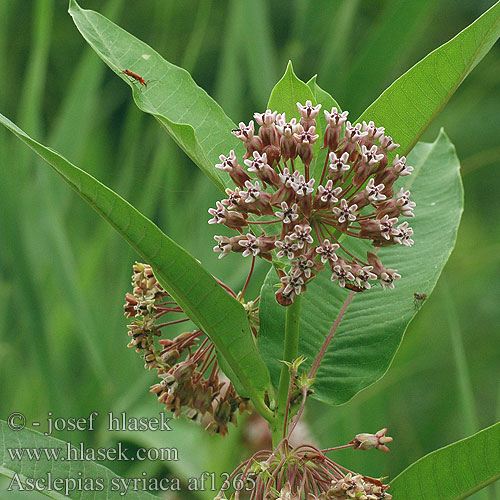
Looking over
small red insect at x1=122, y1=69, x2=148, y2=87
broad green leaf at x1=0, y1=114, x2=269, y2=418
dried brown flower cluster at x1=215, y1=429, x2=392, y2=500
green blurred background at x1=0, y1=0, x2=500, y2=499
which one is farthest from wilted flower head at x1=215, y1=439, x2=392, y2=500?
green blurred background at x1=0, y1=0, x2=500, y2=499

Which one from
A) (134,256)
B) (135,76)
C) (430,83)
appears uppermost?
(134,256)

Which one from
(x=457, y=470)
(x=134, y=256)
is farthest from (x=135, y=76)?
(x=134, y=256)

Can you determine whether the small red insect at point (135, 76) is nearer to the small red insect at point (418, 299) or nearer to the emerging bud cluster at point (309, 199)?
the emerging bud cluster at point (309, 199)

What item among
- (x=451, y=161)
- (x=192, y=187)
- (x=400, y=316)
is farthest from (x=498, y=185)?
(x=400, y=316)

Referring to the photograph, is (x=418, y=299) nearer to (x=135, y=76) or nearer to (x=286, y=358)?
(x=286, y=358)

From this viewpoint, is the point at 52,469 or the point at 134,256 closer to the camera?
the point at 52,469

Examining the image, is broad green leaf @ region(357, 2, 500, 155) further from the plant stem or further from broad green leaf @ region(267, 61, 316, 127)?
the plant stem
